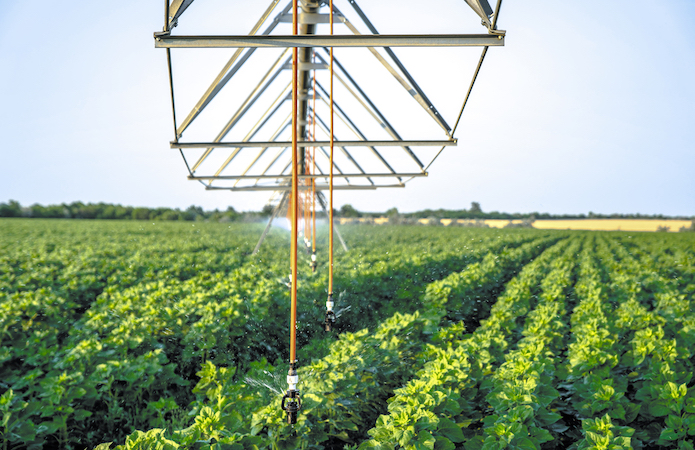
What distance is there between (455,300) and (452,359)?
11.4 feet

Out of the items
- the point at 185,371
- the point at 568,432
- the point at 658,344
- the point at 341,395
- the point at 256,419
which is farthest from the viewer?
the point at 185,371

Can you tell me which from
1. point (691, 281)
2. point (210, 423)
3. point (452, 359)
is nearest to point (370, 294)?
point (452, 359)

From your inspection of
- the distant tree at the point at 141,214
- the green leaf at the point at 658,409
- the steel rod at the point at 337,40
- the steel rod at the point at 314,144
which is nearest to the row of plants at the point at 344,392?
the green leaf at the point at 658,409

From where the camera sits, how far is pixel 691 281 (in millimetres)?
11445

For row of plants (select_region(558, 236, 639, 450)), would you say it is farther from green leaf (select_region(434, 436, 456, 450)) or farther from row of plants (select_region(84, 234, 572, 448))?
row of plants (select_region(84, 234, 572, 448))

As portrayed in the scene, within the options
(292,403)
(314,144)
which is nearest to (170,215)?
(314,144)

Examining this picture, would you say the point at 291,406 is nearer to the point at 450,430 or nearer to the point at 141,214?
the point at 450,430

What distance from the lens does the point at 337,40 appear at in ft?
9.34

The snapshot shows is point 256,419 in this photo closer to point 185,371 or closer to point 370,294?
point 185,371

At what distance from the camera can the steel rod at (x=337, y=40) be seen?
9.22 ft

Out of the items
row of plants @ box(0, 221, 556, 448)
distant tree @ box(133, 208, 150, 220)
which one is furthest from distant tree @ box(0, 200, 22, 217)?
row of plants @ box(0, 221, 556, 448)

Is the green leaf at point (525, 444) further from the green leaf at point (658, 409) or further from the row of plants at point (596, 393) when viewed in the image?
the green leaf at point (658, 409)

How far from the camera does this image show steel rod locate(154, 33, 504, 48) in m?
2.81

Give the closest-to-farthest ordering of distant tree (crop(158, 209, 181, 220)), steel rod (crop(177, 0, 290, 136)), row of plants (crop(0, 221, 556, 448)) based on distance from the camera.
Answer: row of plants (crop(0, 221, 556, 448))
steel rod (crop(177, 0, 290, 136))
distant tree (crop(158, 209, 181, 220))
